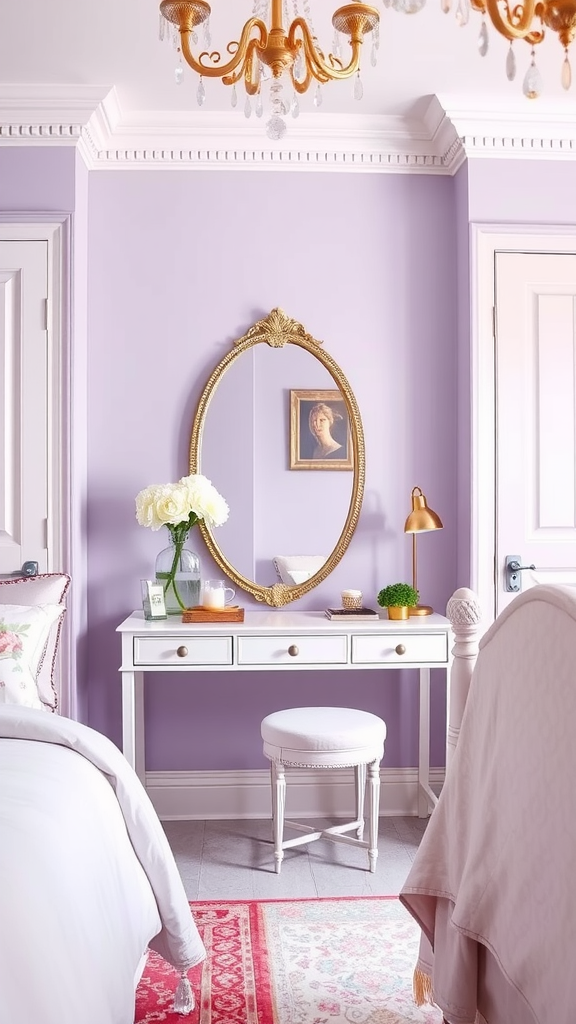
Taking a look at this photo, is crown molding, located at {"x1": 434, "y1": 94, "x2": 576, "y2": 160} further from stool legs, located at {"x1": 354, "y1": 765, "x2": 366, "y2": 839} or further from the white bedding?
the white bedding

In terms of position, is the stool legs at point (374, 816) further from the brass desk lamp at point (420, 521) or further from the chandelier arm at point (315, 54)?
the chandelier arm at point (315, 54)

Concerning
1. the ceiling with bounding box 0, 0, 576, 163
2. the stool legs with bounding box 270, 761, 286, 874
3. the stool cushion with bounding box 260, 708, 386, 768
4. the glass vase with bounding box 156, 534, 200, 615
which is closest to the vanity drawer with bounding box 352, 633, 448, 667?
the stool cushion with bounding box 260, 708, 386, 768

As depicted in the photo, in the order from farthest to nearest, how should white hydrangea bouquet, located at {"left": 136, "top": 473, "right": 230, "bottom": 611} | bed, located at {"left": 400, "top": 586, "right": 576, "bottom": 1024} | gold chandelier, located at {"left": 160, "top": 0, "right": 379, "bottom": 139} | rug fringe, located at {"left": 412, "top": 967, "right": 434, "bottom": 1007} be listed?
white hydrangea bouquet, located at {"left": 136, "top": 473, "right": 230, "bottom": 611} → rug fringe, located at {"left": 412, "top": 967, "right": 434, "bottom": 1007} → gold chandelier, located at {"left": 160, "top": 0, "right": 379, "bottom": 139} → bed, located at {"left": 400, "top": 586, "right": 576, "bottom": 1024}

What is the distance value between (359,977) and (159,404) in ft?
7.40

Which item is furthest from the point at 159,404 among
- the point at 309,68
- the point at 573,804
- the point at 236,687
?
the point at 573,804

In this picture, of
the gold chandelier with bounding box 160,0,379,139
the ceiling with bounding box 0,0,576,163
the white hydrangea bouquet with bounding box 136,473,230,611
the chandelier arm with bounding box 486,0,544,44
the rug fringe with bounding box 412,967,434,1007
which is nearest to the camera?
the chandelier arm with bounding box 486,0,544,44

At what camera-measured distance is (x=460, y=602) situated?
1.93 m

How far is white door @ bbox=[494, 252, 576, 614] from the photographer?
3.54 meters

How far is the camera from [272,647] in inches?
127

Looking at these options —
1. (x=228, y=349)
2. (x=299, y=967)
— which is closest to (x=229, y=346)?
(x=228, y=349)

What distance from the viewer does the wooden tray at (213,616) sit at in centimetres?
328

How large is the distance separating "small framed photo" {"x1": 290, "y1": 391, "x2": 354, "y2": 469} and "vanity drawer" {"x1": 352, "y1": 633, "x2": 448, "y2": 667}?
79cm

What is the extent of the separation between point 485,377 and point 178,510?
4.38 ft

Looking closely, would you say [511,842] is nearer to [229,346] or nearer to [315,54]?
[315,54]
